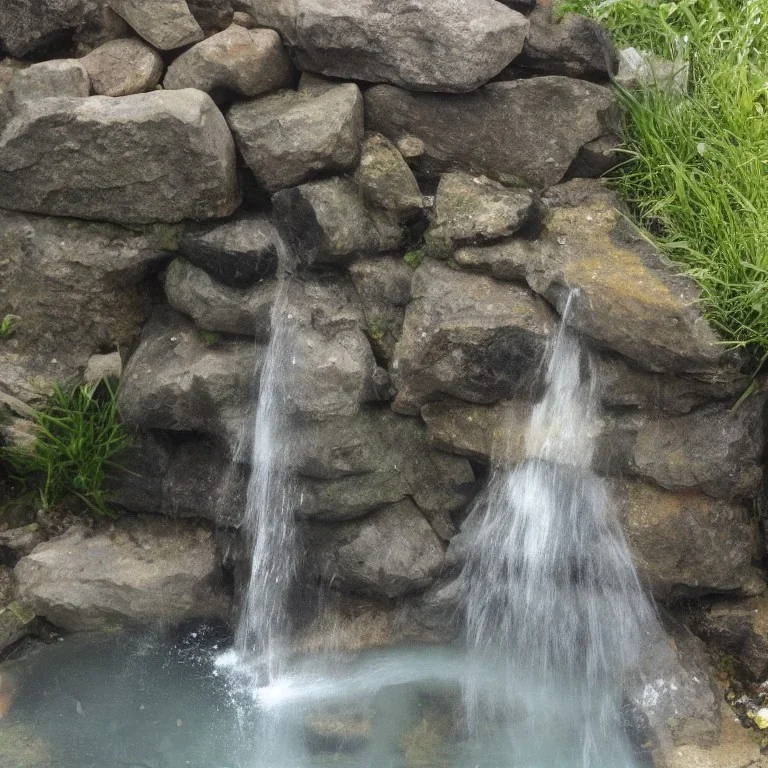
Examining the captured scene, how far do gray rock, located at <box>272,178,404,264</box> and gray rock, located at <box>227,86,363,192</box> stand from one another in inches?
3.3

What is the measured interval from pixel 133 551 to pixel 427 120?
2462mm

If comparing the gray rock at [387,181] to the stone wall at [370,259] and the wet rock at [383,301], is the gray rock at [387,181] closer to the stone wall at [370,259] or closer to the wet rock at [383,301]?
the stone wall at [370,259]

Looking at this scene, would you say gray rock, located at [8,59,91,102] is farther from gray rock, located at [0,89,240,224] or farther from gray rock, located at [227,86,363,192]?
gray rock, located at [227,86,363,192]

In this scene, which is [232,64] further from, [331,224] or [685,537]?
[685,537]

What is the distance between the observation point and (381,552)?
423 cm

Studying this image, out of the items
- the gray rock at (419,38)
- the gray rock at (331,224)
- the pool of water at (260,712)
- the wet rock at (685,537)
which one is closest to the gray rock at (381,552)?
the pool of water at (260,712)

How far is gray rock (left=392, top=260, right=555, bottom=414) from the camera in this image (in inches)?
155

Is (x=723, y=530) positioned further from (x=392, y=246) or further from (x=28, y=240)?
(x=28, y=240)

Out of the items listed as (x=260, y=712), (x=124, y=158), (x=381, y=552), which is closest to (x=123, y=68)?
(x=124, y=158)

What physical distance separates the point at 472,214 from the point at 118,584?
92.2 inches

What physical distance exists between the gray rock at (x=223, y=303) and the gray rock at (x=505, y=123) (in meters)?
0.96

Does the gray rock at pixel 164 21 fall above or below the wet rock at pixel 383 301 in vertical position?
above

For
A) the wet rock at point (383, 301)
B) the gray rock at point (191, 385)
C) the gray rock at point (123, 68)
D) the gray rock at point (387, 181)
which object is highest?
the gray rock at point (123, 68)

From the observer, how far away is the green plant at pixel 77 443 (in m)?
4.51
